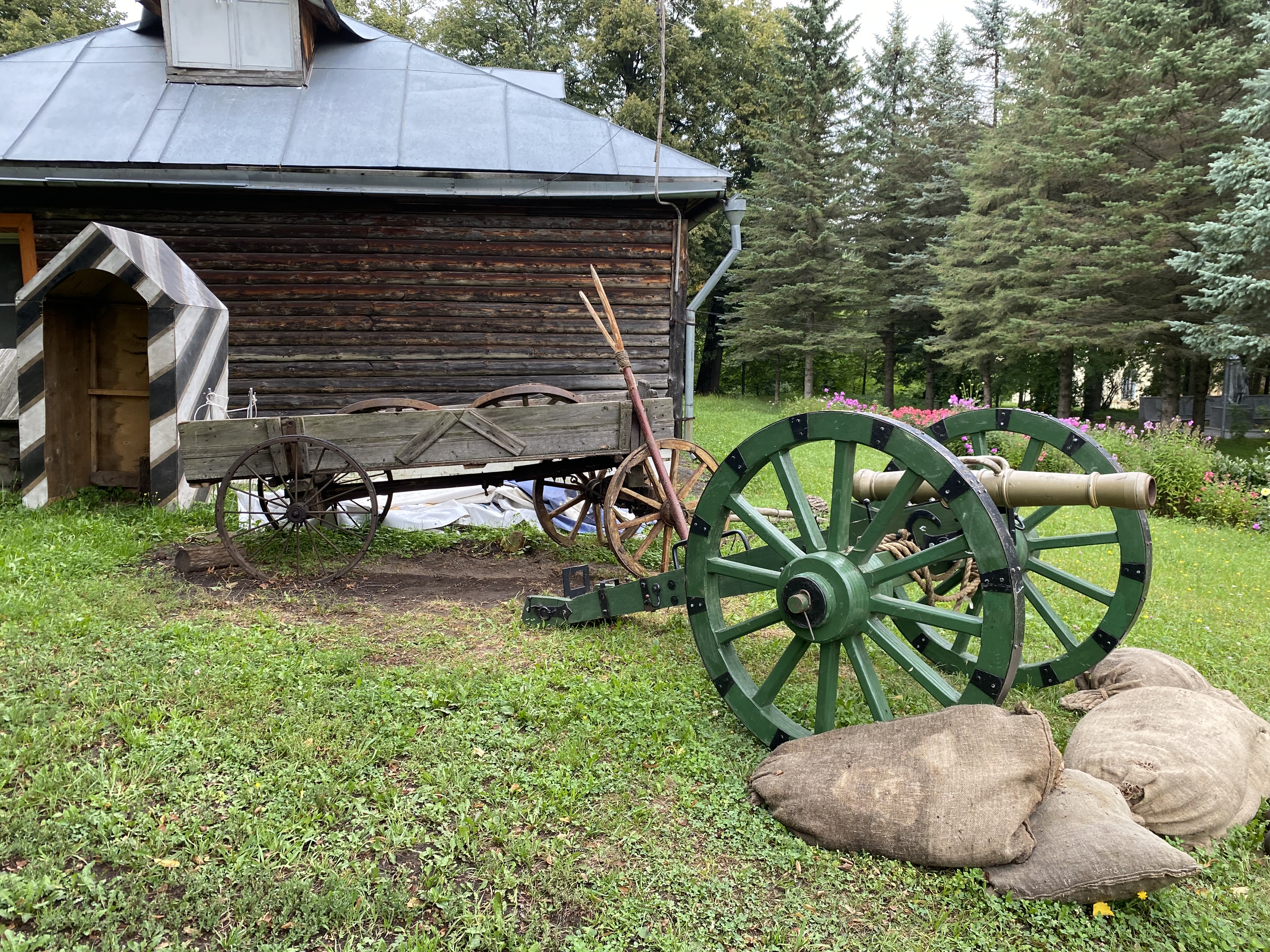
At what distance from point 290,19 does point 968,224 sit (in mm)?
15818

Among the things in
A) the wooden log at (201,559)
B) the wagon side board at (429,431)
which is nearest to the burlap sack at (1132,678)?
the wagon side board at (429,431)

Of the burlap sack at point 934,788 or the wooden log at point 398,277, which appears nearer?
the burlap sack at point 934,788

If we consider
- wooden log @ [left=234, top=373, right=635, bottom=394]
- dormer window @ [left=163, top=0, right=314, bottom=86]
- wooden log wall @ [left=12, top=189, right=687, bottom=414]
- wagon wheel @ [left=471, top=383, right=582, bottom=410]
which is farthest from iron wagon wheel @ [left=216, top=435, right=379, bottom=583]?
dormer window @ [left=163, top=0, right=314, bottom=86]

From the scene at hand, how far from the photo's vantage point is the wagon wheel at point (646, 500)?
564 centimetres

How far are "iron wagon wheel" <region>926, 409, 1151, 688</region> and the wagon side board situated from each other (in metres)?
2.45

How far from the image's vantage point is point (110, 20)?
2264cm

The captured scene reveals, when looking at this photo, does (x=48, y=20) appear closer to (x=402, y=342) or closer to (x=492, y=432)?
(x=402, y=342)

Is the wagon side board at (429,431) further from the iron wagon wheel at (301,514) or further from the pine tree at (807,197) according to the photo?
the pine tree at (807,197)

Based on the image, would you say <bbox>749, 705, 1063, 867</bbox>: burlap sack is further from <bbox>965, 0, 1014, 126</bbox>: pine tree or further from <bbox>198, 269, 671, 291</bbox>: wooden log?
<bbox>965, 0, 1014, 126</bbox>: pine tree

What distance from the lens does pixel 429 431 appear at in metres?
5.38

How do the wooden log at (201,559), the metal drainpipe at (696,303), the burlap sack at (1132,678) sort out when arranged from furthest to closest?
the metal drainpipe at (696,303) < the wooden log at (201,559) < the burlap sack at (1132,678)

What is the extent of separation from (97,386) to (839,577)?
7168mm

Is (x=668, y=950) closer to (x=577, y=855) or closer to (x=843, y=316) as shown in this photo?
→ (x=577, y=855)

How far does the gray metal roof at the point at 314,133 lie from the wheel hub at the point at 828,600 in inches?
255
